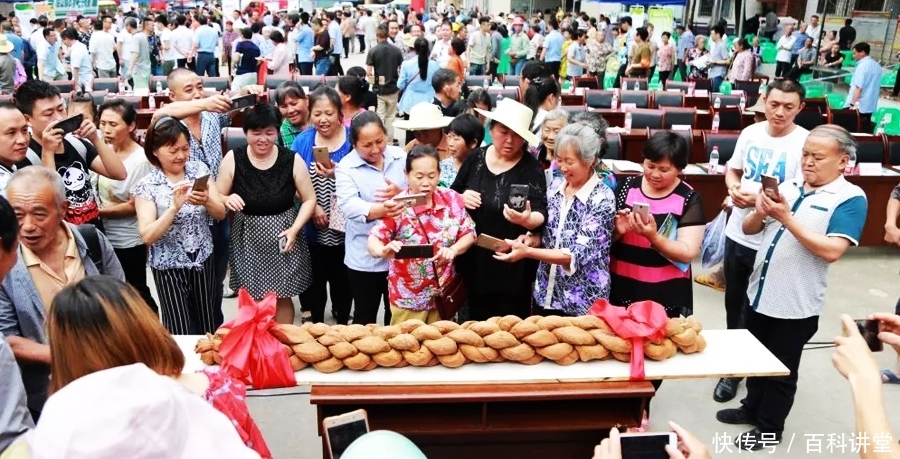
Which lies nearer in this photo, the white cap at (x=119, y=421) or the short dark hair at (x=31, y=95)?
the white cap at (x=119, y=421)

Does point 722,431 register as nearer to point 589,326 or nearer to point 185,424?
point 589,326

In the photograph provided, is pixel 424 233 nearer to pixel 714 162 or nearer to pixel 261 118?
pixel 261 118

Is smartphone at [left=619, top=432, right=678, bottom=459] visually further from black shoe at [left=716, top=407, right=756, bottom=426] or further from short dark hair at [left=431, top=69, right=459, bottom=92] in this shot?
short dark hair at [left=431, top=69, right=459, bottom=92]

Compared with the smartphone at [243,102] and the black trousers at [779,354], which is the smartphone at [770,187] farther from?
the smartphone at [243,102]

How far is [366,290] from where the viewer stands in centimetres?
336

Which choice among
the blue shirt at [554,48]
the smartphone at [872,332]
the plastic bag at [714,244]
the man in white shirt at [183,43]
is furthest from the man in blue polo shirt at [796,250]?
the man in white shirt at [183,43]

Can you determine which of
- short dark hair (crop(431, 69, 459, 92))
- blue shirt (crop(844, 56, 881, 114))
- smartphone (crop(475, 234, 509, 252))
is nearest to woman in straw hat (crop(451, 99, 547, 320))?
smartphone (crop(475, 234, 509, 252))

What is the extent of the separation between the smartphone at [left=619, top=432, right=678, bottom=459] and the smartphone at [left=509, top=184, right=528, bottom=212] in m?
1.29

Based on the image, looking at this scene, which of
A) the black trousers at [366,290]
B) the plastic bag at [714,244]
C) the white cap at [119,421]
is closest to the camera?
the white cap at [119,421]

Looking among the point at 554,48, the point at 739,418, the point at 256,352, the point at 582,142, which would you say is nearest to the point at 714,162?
the point at 739,418

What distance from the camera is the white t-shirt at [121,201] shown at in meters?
3.23

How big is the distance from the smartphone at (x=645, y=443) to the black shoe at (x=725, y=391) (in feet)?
6.65

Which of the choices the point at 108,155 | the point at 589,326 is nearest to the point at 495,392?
the point at 589,326

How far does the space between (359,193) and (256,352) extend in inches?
49.3
